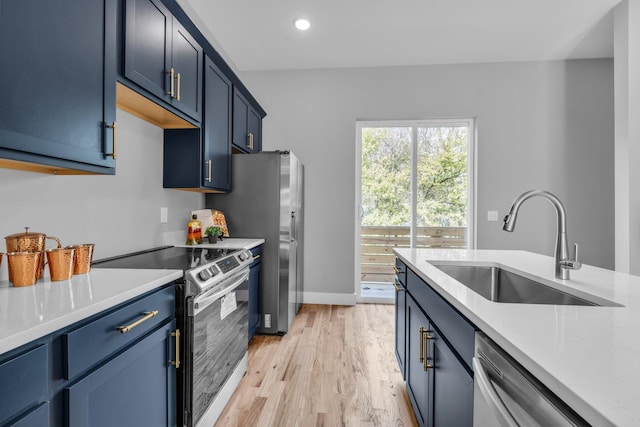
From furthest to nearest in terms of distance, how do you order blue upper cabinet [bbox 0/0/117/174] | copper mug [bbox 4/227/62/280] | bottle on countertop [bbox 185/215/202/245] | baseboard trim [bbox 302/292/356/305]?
baseboard trim [bbox 302/292/356/305]
bottle on countertop [bbox 185/215/202/245]
copper mug [bbox 4/227/62/280]
blue upper cabinet [bbox 0/0/117/174]

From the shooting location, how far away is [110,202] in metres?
1.83

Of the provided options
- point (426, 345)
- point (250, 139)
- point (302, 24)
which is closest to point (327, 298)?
point (250, 139)

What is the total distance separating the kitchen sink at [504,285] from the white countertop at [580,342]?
0.10 metres

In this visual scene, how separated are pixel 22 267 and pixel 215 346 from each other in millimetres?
873

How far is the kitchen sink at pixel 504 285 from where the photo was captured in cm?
128

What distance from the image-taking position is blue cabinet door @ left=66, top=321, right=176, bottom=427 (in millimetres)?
891

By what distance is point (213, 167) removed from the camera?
2.50 m

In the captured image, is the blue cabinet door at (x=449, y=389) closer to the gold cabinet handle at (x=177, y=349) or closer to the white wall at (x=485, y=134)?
the gold cabinet handle at (x=177, y=349)

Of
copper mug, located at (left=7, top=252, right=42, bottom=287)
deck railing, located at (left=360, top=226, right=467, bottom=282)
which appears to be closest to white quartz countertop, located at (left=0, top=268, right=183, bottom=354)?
copper mug, located at (left=7, top=252, right=42, bottom=287)

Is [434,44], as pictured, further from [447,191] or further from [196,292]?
[196,292]

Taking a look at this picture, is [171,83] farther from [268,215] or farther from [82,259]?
Answer: [268,215]

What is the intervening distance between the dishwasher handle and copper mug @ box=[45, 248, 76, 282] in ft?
4.58

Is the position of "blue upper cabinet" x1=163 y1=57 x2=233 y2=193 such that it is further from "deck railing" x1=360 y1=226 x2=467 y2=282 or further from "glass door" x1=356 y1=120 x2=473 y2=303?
"deck railing" x1=360 y1=226 x2=467 y2=282

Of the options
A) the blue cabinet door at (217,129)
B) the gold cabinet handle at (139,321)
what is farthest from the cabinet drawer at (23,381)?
the blue cabinet door at (217,129)
